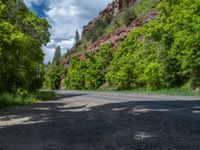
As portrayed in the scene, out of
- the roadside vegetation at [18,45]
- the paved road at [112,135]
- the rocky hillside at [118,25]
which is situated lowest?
the paved road at [112,135]

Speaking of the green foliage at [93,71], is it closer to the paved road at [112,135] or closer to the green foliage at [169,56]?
the green foliage at [169,56]

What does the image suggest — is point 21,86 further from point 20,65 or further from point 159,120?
point 159,120

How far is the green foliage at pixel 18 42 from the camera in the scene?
20.9 meters

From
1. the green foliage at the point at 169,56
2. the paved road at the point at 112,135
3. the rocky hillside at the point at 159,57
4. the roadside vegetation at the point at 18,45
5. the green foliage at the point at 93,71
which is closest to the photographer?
the paved road at the point at 112,135

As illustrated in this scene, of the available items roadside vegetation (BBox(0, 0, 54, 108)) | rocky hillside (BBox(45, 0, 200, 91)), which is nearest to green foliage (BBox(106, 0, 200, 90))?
rocky hillside (BBox(45, 0, 200, 91))

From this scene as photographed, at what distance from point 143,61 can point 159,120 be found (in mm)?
40200

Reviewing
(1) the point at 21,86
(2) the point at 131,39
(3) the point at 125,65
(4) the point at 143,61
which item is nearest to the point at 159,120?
(1) the point at 21,86

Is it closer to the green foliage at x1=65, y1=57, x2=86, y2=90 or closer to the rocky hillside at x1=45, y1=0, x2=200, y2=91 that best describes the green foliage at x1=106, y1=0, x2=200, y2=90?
the rocky hillside at x1=45, y1=0, x2=200, y2=91

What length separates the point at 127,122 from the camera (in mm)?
11938

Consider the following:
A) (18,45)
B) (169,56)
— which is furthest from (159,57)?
(18,45)

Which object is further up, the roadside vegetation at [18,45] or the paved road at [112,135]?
the roadside vegetation at [18,45]

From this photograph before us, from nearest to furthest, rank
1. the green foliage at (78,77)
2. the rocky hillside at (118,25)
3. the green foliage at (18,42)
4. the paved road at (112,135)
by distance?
the paved road at (112,135)
the green foliage at (18,42)
the green foliage at (78,77)
the rocky hillside at (118,25)

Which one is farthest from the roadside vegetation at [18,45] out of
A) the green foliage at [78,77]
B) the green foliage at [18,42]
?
the green foliage at [78,77]

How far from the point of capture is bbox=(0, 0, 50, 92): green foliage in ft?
68.5
